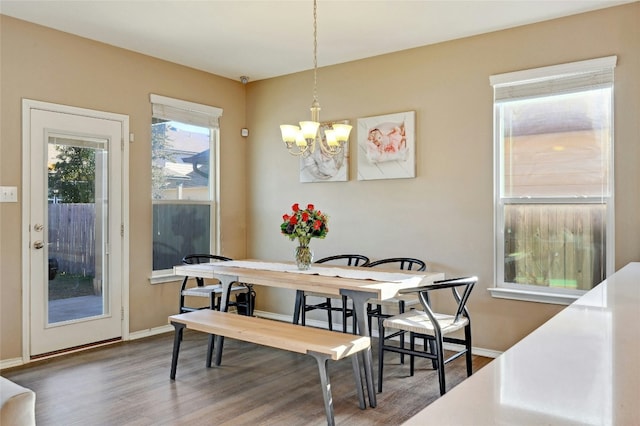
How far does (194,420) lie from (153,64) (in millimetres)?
3479

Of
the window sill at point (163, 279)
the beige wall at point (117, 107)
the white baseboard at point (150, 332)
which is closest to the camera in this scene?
the beige wall at point (117, 107)

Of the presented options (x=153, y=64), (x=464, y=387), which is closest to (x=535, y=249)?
(x=464, y=387)

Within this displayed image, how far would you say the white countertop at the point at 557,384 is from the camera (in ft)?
2.31

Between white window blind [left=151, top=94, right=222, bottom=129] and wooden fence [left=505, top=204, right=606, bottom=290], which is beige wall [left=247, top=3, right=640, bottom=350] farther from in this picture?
white window blind [left=151, top=94, right=222, bottom=129]

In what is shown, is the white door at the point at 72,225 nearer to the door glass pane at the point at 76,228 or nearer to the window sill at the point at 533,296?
the door glass pane at the point at 76,228

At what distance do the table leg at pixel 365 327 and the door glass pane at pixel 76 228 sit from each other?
2519 millimetres

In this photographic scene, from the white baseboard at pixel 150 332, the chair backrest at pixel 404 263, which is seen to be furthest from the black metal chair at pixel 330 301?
the white baseboard at pixel 150 332

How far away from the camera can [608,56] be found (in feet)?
11.5

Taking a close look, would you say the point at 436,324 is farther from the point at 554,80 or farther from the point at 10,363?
the point at 10,363

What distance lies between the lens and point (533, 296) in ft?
12.3

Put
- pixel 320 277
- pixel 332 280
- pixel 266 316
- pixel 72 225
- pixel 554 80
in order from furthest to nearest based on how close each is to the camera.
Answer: pixel 266 316, pixel 72 225, pixel 554 80, pixel 320 277, pixel 332 280

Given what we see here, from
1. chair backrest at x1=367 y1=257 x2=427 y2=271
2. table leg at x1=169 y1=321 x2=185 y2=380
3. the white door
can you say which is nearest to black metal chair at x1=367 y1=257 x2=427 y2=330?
chair backrest at x1=367 y1=257 x2=427 y2=271

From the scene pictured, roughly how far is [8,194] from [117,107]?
4.05ft

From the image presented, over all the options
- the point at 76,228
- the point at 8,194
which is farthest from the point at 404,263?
the point at 8,194
